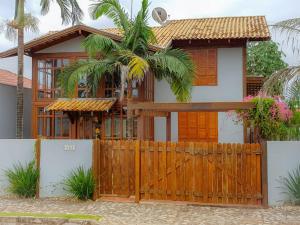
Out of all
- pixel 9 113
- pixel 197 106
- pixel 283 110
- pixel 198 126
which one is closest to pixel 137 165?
pixel 197 106

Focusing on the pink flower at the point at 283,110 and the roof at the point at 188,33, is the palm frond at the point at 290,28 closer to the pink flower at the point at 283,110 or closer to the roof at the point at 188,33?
the pink flower at the point at 283,110

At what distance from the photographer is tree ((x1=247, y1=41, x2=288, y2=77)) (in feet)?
107

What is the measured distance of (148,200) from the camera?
405 inches

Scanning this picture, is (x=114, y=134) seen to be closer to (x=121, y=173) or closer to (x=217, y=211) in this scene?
(x=121, y=173)

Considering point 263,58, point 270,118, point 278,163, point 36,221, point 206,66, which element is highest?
point 263,58

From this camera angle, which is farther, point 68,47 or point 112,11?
point 68,47

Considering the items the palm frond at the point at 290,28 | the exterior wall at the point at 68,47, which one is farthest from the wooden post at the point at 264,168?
the exterior wall at the point at 68,47

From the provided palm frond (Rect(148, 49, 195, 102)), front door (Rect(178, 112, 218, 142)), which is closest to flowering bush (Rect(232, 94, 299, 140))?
palm frond (Rect(148, 49, 195, 102))

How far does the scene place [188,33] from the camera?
18.5 m

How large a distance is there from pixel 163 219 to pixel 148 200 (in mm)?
1613

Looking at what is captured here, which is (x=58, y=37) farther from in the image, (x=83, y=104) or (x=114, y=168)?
(x=114, y=168)

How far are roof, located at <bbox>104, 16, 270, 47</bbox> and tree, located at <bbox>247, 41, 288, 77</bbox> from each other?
1169cm

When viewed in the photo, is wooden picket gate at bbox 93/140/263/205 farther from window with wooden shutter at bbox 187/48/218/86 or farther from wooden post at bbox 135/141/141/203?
window with wooden shutter at bbox 187/48/218/86

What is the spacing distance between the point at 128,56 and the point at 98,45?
112cm
